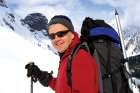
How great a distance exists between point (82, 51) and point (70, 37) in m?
0.44

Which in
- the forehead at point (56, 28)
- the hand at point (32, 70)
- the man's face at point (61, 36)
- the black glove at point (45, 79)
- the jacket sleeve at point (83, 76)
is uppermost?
the forehead at point (56, 28)

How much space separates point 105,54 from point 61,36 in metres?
0.61

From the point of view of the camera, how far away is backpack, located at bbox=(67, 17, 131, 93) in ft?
14.8

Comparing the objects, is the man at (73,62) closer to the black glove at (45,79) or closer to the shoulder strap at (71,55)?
the shoulder strap at (71,55)

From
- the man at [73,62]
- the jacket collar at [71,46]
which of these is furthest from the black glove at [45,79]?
the jacket collar at [71,46]

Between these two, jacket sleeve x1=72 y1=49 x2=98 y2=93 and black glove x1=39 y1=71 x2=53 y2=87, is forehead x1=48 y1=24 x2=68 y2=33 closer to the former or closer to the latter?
jacket sleeve x1=72 y1=49 x2=98 y2=93

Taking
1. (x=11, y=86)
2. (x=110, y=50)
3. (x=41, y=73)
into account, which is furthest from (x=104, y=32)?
(x=11, y=86)

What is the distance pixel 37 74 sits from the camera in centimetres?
603

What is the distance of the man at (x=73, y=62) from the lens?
14.7 feet

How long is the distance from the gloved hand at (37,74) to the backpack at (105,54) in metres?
1.34

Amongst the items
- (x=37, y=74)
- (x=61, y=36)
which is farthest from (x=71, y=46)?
(x=37, y=74)

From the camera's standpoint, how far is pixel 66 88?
15.0 feet

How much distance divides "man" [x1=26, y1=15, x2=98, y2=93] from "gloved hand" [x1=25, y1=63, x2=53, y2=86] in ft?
3.24

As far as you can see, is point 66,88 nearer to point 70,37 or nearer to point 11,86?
point 70,37
